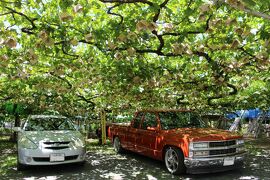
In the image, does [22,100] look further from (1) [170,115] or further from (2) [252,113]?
(2) [252,113]

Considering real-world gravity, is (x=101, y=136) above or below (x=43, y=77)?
below

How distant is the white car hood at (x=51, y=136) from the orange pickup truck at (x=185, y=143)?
7.53ft

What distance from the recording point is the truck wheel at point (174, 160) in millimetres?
8328

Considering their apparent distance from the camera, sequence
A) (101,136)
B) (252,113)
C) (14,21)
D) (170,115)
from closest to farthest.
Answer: (14,21), (170,115), (101,136), (252,113)

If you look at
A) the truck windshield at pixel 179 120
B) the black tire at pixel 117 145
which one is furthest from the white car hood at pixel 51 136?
the black tire at pixel 117 145

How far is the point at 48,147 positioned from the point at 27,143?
66 centimetres

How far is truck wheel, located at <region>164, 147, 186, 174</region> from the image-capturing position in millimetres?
8328

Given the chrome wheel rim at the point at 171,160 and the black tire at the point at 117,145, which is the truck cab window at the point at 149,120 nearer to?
the chrome wheel rim at the point at 171,160

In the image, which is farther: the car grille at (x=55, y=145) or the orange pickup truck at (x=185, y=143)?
the car grille at (x=55, y=145)

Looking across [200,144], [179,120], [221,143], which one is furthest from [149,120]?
[221,143]

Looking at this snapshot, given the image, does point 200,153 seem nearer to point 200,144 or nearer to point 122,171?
point 200,144

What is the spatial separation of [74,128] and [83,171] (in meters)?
1.92

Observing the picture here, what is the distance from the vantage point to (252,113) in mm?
26766

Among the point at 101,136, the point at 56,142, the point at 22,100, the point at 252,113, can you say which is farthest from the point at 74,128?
the point at 252,113
